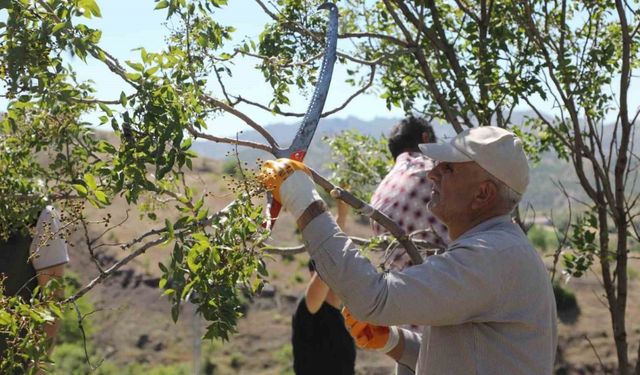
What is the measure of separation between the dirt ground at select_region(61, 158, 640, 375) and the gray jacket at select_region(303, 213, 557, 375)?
13682mm

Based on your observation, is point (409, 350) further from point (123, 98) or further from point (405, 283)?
point (123, 98)

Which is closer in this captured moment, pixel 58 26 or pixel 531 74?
pixel 58 26

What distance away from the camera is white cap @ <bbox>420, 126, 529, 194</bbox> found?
2.46 meters

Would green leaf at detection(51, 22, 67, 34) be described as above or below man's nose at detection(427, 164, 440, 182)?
above

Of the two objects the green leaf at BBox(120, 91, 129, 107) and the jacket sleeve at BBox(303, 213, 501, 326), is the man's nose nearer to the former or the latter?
the jacket sleeve at BBox(303, 213, 501, 326)

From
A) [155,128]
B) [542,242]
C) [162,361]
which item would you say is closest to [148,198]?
[155,128]

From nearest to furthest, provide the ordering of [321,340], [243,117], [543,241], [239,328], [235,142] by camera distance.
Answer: [235,142], [243,117], [321,340], [239,328], [543,241]

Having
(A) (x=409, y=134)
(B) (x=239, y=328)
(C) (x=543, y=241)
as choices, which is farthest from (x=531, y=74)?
(C) (x=543, y=241)

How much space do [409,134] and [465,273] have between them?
235 centimetres

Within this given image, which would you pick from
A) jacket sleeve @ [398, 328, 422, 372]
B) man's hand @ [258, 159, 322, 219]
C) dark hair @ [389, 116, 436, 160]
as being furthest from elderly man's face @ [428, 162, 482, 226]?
dark hair @ [389, 116, 436, 160]

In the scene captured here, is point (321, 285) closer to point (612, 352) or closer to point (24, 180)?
point (24, 180)

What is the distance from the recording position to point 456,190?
2498 mm

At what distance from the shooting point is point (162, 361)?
18109 millimetres

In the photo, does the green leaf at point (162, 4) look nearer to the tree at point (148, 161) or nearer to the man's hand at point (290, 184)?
the tree at point (148, 161)
